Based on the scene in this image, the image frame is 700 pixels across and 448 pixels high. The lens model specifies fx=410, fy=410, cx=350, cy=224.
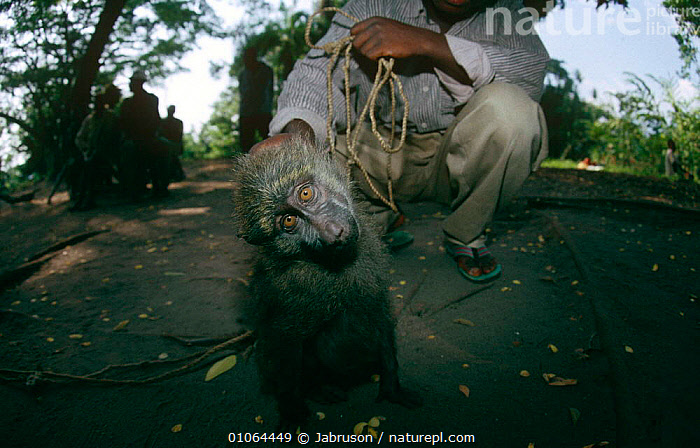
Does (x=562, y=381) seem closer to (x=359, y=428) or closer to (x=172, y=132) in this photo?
(x=359, y=428)

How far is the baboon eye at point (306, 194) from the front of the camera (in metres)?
1.87

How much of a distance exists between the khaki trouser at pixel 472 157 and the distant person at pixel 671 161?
13.2ft

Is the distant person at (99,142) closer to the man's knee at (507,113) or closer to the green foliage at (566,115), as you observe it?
the man's knee at (507,113)

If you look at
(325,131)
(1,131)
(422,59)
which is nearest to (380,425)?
(325,131)

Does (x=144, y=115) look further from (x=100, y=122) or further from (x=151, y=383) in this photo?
(x=151, y=383)

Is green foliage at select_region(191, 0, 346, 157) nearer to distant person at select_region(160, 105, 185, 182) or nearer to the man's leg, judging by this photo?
distant person at select_region(160, 105, 185, 182)

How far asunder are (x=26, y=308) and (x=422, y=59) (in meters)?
3.44

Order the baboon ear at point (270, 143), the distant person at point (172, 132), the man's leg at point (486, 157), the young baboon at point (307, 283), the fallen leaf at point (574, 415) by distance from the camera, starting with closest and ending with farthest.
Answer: the fallen leaf at point (574, 415) → the young baboon at point (307, 283) → the baboon ear at point (270, 143) → the man's leg at point (486, 157) → the distant person at point (172, 132)

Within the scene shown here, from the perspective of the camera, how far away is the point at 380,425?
1.78 meters

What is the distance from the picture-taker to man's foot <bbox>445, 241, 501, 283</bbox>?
2.90 meters

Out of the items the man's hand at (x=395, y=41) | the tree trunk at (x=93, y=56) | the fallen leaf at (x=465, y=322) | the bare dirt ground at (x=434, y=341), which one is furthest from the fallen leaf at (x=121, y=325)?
the tree trunk at (x=93, y=56)

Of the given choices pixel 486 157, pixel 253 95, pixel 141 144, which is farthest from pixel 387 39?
pixel 253 95

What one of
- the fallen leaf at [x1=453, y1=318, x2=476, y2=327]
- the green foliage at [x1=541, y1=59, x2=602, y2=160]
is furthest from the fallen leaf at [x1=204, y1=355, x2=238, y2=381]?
the green foliage at [x1=541, y1=59, x2=602, y2=160]

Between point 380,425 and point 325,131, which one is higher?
point 325,131
